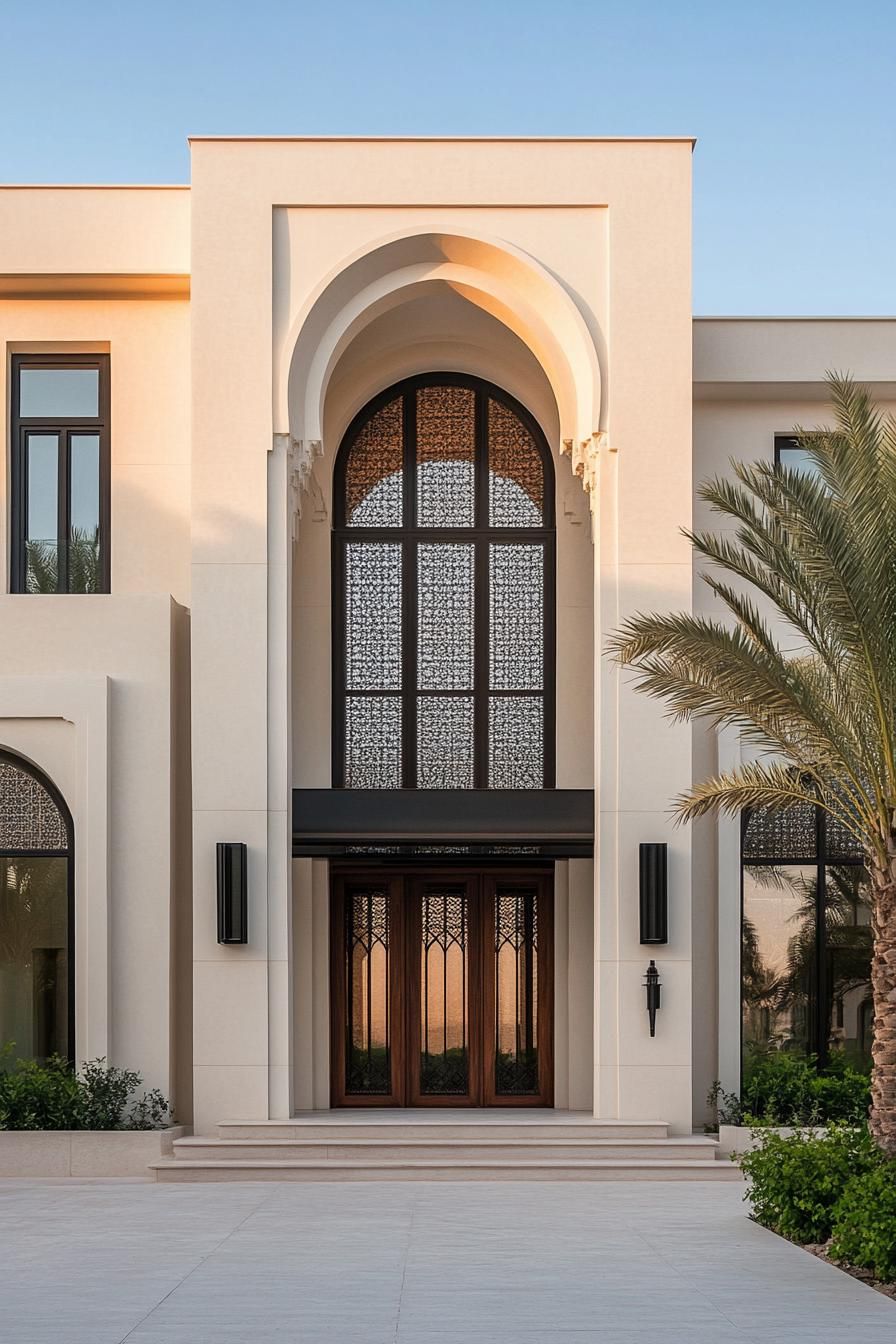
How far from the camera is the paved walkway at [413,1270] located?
786 centimetres

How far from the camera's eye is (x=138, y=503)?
50.7 feet

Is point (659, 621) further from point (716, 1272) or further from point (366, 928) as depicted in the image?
point (366, 928)

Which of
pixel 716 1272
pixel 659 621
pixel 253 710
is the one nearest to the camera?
pixel 716 1272

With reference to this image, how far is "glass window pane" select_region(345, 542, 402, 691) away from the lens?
631 inches

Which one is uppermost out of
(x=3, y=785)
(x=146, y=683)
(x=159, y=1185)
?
(x=146, y=683)

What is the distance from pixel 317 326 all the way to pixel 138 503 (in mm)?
2775

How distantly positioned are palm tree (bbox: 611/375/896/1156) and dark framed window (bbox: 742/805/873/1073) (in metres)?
3.80

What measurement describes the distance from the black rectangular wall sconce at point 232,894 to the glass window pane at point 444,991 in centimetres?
266

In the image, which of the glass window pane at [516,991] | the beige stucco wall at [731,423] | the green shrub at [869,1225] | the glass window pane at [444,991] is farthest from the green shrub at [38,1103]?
the green shrub at [869,1225]

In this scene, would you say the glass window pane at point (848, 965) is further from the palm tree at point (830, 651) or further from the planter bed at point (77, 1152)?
the planter bed at point (77, 1152)

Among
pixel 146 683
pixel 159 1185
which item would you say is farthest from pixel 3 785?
pixel 159 1185

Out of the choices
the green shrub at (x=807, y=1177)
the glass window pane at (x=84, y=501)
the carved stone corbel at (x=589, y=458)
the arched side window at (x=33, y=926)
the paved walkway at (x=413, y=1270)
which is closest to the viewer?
the paved walkway at (x=413, y=1270)

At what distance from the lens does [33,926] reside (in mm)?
14281

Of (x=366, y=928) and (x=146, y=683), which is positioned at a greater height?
(x=146, y=683)
